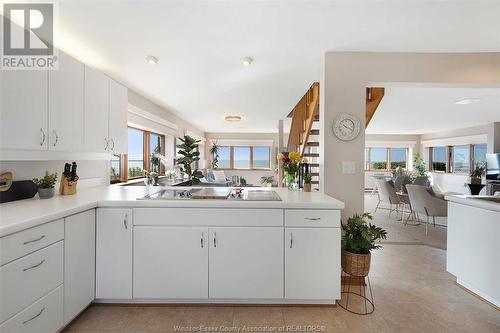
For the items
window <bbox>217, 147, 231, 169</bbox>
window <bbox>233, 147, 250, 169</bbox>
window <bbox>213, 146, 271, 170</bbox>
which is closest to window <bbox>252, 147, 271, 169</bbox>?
window <bbox>213, 146, 271, 170</bbox>

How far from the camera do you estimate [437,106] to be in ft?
15.4

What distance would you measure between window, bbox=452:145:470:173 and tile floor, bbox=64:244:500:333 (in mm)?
7662

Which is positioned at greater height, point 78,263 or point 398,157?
point 398,157

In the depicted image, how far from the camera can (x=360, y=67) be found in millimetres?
2418

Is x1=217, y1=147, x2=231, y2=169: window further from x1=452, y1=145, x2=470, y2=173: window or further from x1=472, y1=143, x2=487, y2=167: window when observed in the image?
x1=472, y1=143, x2=487, y2=167: window

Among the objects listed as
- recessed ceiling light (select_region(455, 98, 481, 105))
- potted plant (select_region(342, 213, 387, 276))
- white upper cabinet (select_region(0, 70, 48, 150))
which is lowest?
potted plant (select_region(342, 213, 387, 276))

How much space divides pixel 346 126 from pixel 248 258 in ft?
5.20

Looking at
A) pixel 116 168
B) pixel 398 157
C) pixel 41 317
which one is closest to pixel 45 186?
pixel 41 317

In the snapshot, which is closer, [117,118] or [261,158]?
[117,118]

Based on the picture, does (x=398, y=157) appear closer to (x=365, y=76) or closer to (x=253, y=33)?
(x=365, y=76)

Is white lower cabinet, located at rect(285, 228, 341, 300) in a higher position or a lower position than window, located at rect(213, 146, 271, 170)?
lower

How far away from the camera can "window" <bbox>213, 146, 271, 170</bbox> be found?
955cm

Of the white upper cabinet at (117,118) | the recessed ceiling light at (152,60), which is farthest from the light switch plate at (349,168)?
the white upper cabinet at (117,118)

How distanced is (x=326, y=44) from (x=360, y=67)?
1.57ft
